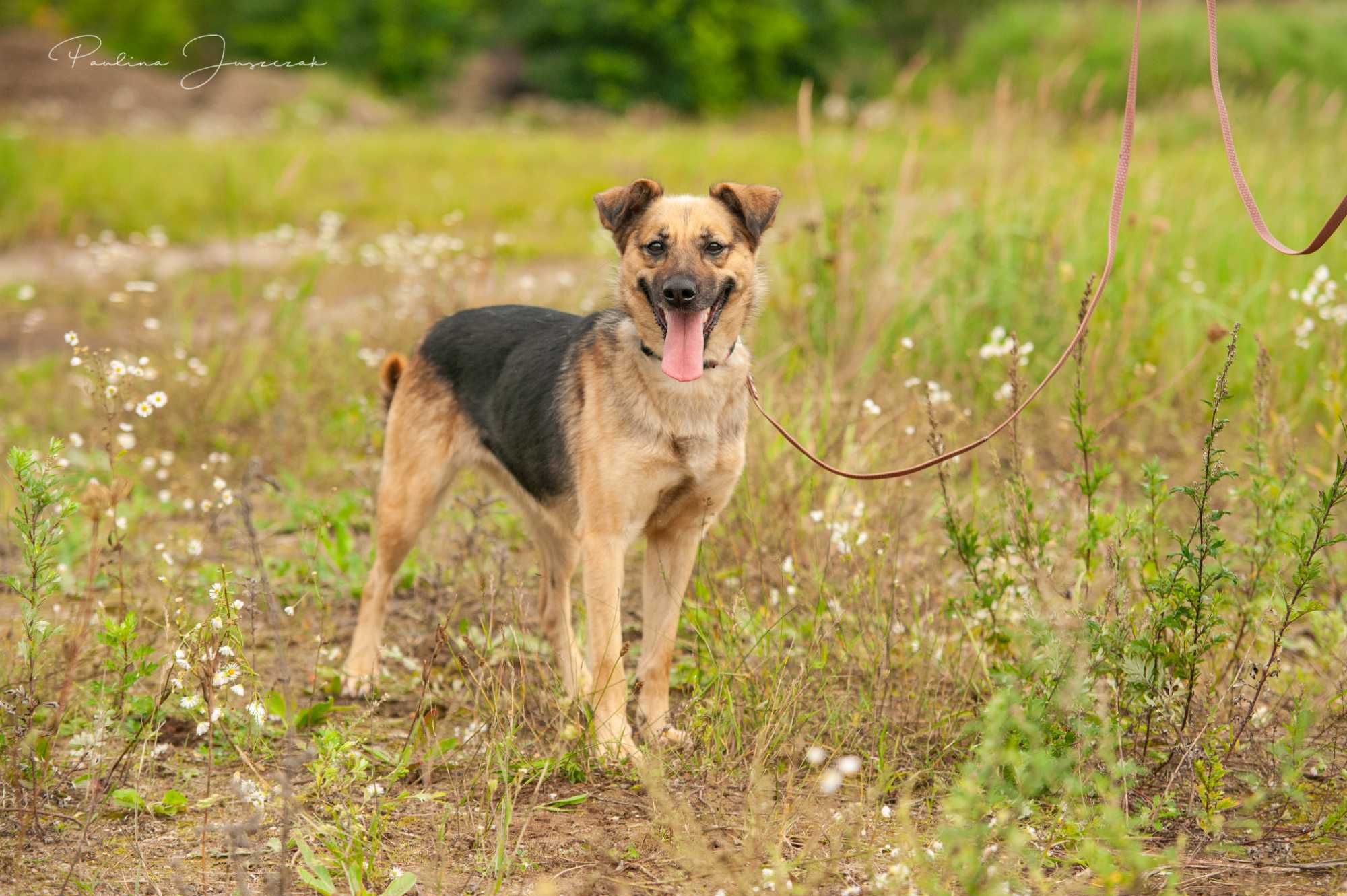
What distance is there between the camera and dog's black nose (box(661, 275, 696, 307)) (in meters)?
3.64

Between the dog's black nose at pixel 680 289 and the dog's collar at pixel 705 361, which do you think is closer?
the dog's black nose at pixel 680 289

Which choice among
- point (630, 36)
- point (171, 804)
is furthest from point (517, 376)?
point (630, 36)

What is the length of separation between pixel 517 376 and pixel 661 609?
976mm

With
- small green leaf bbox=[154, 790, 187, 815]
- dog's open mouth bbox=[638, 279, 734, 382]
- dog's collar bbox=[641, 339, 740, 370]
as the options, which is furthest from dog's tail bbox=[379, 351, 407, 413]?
small green leaf bbox=[154, 790, 187, 815]

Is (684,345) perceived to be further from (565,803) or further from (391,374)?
(391,374)

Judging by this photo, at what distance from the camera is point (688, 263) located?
12.4 ft

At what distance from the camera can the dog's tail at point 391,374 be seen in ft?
16.3

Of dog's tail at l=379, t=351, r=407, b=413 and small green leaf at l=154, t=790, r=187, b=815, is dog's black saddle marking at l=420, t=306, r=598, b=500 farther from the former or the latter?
small green leaf at l=154, t=790, r=187, b=815

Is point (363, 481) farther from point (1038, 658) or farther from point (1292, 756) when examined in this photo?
point (1292, 756)

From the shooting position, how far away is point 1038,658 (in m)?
3.03

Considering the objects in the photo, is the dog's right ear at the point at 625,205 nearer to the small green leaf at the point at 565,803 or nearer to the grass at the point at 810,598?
the grass at the point at 810,598

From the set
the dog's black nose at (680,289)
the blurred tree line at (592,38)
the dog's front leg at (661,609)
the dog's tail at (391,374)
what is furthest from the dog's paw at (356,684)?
the blurred tree line at (592,38)

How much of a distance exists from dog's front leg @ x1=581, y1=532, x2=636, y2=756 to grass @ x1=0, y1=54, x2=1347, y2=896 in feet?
0.68

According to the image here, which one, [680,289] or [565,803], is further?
[680,289]
